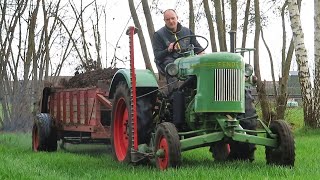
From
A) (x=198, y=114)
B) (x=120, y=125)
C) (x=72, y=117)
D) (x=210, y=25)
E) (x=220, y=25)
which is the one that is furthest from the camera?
(x=210, y=25)

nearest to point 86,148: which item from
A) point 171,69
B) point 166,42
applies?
point 166,42

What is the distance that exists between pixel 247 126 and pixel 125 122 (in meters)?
1.74

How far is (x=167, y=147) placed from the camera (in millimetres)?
6949

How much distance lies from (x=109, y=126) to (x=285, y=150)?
3325 millimetres

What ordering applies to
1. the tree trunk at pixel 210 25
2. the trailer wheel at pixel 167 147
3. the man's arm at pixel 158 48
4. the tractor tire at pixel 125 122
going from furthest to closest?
the tree trunk at pixel 210 25
the man's arm at pixel 158 48
the tractor tire at pixel 125 122
the trailer wheel at pixel 167 147

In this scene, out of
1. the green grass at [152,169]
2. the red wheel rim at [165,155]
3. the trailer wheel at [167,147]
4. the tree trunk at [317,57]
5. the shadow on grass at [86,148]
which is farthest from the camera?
the tree trunk at [317,57]

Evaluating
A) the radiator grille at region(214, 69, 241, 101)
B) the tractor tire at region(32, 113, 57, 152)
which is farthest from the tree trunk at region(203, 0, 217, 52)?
the radiator grille at region(214, 69, 241, 101)

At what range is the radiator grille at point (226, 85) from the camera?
7.30 m

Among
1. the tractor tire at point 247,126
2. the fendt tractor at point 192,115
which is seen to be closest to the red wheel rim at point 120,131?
the fendt tractor at point 192,115

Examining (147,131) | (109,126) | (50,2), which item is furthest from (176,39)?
(50,2)

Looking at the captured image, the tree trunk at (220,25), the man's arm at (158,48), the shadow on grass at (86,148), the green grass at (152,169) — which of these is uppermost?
the tree trunk at (220,25)

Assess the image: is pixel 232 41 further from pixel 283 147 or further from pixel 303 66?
pixel 303 66

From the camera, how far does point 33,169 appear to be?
7.51 meters

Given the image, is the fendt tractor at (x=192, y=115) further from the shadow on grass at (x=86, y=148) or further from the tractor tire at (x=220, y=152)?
the shadow on grass at (x=86, y=148)
